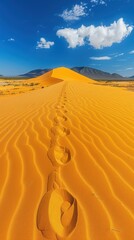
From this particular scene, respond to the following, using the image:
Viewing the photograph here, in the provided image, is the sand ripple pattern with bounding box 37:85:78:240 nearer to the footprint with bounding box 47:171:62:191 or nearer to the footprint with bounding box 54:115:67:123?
the footprint with bounding box 47:171:62:191

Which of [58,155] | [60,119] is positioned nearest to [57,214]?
[58,155]

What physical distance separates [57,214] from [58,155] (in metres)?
1.36

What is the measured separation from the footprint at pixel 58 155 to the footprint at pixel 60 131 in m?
0.68

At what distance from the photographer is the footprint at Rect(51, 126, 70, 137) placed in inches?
175

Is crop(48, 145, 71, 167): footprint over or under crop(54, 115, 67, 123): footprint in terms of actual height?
over

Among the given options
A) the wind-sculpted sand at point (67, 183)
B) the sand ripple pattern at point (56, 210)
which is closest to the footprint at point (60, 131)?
the wind-sculpted sand at point (67, 183)

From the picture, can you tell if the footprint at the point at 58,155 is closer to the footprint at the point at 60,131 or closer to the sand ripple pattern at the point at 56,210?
the sand ripple pattern at the point at 56,210

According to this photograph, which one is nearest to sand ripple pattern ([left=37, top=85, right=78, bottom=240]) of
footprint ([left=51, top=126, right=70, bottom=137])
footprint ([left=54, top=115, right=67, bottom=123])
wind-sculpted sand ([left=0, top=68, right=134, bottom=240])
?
wind-sculpted sand ([left=0, top=68, right=134, bottom=240])

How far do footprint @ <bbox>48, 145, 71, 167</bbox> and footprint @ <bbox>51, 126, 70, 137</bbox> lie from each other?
2.24 feet

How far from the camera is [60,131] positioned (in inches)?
181

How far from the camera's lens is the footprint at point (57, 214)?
6.39 ft

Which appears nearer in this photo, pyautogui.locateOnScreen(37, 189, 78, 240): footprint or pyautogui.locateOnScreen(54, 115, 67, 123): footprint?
pyautogui.locateOnScreen(37, 189, 78, 240): footprint

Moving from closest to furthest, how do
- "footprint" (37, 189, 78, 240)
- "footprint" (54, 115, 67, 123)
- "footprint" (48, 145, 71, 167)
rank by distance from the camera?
1. "footprint" (37, 189, 78, 240)
2. "footprint" (48, 145, 71, 167)
3. "footprint" (54, 115, 67, 123)

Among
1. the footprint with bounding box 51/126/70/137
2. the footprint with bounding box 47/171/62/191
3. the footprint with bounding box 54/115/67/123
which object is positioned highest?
the footprint with bounding box 47/171/62/191
